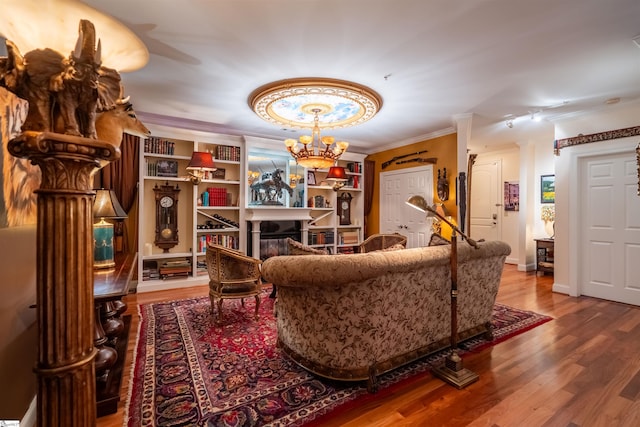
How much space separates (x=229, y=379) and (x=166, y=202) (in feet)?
11.2

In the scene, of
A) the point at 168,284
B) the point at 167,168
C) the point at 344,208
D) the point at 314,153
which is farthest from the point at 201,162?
the point at 344,208

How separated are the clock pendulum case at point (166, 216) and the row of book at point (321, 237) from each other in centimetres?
258

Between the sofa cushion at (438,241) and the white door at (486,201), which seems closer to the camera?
the sofa cushion at (438,241)

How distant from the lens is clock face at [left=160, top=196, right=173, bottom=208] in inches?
178

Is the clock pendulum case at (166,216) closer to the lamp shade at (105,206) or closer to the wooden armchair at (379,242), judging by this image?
the lamp shade at (105,206)

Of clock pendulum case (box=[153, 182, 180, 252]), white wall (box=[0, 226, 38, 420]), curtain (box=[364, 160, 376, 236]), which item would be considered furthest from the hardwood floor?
curtain (box=[364, 160, 376, 236])

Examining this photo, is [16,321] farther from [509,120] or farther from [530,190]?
[530,190]

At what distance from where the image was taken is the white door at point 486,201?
21.4ft

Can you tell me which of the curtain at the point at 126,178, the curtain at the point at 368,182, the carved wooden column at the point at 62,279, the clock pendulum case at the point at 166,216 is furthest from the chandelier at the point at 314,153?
the curtain at the point at 368,182

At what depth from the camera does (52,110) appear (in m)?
0.75

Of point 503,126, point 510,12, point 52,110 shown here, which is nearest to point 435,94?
point 510,12

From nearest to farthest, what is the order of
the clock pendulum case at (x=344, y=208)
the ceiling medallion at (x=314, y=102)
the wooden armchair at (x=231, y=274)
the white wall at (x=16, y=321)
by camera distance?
the white wall at (x=16, y=321) → the wooden armchair at (x=231, y=274) → the ceiling medallion at (x=314, y=102) → the clock pendulum case at (x=344, y=208)

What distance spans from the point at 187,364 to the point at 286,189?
362 cm

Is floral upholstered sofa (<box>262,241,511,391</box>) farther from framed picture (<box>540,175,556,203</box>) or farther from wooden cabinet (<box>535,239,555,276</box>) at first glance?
framed picture (<box>540,175,556,203</box>)
